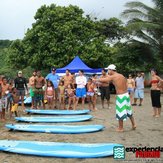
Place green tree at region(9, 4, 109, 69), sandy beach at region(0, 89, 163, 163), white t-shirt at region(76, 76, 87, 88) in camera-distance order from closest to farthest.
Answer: sandy beach at region(0, 89, 163, 163)
white t-shirt at region(76, 76, 87, 88)
green tree at region(9, 4, 109, 69)

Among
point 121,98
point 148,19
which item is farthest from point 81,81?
point 148,19

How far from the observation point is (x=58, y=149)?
6.06m

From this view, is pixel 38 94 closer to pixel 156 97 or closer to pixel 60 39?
pixel 156 97

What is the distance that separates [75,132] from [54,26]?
15454 mm

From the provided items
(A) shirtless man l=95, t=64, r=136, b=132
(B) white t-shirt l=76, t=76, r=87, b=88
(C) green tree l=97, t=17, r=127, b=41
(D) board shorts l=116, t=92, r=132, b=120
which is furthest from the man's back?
(C) green tree l=97, t=17, r=127, b=41

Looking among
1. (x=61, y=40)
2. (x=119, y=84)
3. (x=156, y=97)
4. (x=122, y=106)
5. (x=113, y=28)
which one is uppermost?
(x=113, y=28)

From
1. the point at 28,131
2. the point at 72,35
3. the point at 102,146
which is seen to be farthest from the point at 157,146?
the point at 72,35

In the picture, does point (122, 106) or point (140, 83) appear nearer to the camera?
point (122, 106)

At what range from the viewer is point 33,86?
499 inches

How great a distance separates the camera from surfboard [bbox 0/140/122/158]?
225 inches

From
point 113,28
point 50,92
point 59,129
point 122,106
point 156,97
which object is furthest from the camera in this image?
point 113,28

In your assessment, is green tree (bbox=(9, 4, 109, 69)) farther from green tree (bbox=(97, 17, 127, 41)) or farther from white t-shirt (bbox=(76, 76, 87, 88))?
white t-shirt (bbox=(76, 76, 87, 88))

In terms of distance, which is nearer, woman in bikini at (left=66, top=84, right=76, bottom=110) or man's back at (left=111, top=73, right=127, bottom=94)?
man's back at (left=111, top=73, right=127, bottom=94)

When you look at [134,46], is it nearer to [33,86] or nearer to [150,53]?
[150,53]
